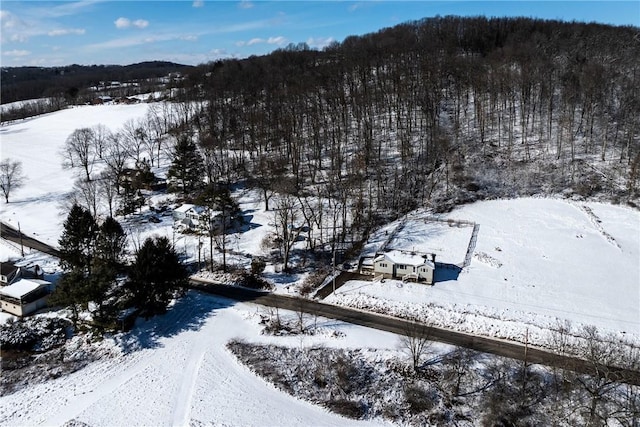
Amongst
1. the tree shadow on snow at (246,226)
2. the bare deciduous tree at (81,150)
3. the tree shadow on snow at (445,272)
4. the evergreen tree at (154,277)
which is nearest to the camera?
the evergreen tree at (154,277)

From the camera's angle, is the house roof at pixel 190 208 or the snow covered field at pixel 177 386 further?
the house roof at pixel 190 208

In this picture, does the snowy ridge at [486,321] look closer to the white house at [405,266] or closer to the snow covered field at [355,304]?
the snow covered field at [355,304]

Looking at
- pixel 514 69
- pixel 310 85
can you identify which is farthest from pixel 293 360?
pixel 514 69

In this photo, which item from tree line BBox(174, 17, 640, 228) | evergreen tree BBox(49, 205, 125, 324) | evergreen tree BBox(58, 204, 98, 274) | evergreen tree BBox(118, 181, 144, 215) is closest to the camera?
evergreen tree BBox(49, 205, 125, 324)

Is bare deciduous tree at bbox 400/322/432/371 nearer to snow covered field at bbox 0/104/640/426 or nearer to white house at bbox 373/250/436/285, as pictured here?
snow covered field at bbox 0/104/640/426

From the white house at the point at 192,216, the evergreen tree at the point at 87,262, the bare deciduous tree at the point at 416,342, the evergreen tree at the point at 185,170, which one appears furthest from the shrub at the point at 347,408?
the evergreen tree at the point at 185,170

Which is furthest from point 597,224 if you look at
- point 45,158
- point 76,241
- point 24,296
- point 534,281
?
point 45,158

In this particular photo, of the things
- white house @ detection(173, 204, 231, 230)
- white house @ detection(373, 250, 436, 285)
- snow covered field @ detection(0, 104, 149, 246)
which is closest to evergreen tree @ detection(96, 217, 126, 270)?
white house @ detection(173, 204, 231, 230)
